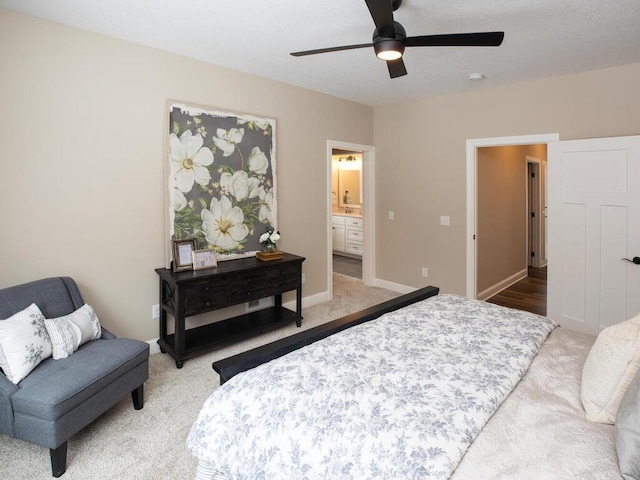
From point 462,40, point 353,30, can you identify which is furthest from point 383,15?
point 353,30

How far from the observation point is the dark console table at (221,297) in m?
3.04

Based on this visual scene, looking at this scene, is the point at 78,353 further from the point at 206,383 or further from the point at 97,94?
the point at 97,94

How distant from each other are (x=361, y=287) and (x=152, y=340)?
10.1 feet

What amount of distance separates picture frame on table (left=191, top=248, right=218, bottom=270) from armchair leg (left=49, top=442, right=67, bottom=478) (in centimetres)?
164

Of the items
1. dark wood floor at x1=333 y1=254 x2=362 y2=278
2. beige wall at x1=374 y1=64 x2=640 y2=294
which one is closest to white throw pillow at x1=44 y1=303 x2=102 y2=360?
beige wall at x1=374 y1=64 x2=640 y2=294

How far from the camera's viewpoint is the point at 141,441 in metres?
2.16

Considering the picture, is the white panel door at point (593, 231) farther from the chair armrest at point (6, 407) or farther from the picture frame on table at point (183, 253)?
the chair armrest at point (6, 407)

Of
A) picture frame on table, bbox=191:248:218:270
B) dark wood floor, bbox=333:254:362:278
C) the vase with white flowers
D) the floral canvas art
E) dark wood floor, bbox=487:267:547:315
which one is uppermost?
the floral canvas art

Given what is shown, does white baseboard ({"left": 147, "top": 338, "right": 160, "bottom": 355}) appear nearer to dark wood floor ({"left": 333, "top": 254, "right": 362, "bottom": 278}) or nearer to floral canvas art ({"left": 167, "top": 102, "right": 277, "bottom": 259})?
floral canvas art ({"left": 167, "top": 102, "right": 277, "bottom": 259})

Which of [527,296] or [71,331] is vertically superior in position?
[71,331]

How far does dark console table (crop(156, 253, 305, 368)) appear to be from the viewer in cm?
304

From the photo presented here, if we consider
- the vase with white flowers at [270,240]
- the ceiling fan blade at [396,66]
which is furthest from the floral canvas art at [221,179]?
the ceiling fan blade at [396,66]

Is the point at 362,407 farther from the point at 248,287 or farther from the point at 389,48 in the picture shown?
the point at 248,287

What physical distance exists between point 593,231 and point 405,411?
3292 millimetres
